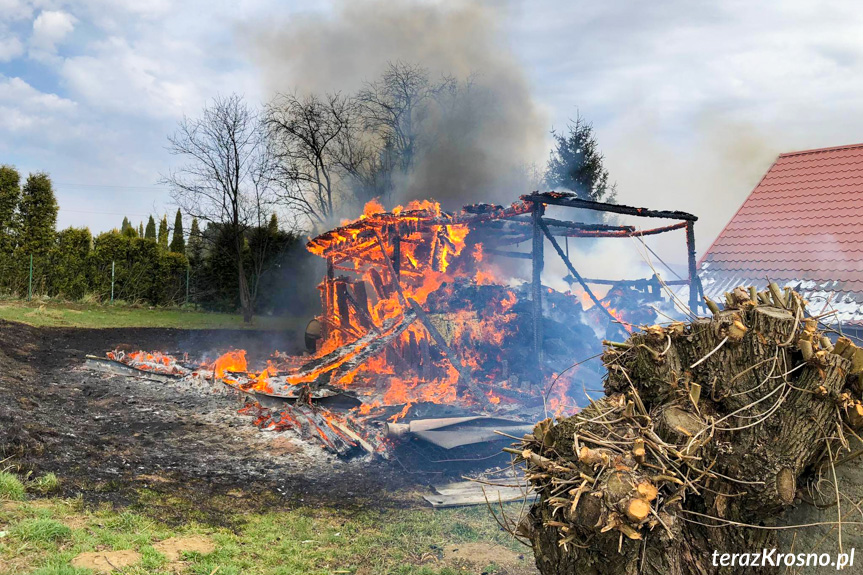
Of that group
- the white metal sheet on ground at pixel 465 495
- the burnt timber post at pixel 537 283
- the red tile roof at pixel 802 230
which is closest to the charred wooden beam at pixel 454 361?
the burnt timber post at pixel 537 283

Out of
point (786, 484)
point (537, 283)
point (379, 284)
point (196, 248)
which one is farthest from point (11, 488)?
point (196, 248)

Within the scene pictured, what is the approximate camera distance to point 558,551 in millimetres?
2764

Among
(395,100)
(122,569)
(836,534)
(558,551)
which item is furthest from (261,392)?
(395,100)

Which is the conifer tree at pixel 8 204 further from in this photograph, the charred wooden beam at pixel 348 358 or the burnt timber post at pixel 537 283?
the burnt timber post at pixel 537 283

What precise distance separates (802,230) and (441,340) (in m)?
10.2

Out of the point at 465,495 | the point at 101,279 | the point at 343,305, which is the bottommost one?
the point at 465,495

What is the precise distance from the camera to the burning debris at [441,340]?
9297 millimetres

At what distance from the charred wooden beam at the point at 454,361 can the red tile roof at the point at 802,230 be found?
24.8 ft

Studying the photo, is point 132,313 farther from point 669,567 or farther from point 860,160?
point 860,160

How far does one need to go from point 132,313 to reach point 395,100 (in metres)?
16.0

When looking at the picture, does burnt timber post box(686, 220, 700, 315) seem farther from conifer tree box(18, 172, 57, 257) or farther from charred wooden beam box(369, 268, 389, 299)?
conifer tree box(18, 172, 57, 257)

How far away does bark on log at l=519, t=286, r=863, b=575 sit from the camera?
2578mm

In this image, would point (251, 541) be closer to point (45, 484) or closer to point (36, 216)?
point (45, 484)

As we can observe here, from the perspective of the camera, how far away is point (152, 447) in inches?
315
